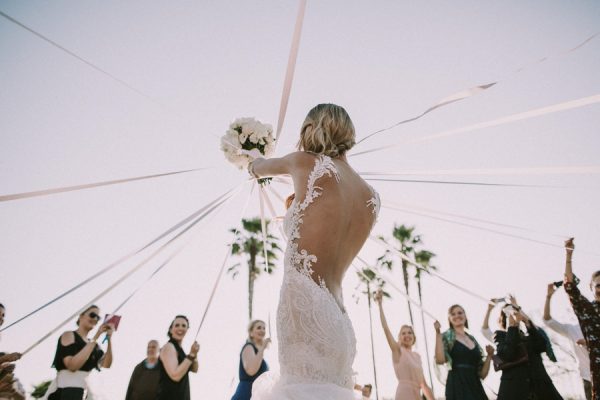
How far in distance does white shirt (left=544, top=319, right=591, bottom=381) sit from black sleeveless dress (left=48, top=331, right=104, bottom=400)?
6237 millimetres

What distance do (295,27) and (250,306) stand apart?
68.4ft

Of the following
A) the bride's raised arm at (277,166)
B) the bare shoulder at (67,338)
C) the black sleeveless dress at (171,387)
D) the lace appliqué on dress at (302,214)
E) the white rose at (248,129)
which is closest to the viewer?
the lace appliqué on dress at (302,214)

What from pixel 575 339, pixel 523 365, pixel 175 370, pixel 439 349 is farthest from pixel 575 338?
pixel 175 370

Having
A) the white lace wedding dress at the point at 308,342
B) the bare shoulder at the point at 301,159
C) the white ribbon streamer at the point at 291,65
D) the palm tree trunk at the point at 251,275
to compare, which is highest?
the white ribbon streamer at the point at 291,65

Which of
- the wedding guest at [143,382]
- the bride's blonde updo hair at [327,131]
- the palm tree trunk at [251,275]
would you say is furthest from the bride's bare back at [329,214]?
the palm tree trunk at [251,275]

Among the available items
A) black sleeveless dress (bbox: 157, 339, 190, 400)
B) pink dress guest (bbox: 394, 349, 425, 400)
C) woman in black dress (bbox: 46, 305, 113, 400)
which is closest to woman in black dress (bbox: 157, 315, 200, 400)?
black sleeveless dress (bbox: 157, 339, 190, 400)

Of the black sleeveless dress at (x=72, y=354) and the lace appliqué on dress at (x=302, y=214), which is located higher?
the lace appliqué on dress at (x=302, y=214)

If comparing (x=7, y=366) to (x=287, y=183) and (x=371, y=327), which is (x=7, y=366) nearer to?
(x=287, y=183)

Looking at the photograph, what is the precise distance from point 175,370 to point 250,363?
0.89 m

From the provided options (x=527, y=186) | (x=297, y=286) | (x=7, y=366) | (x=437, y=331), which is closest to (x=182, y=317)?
(x=7, y=366)

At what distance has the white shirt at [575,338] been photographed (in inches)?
227

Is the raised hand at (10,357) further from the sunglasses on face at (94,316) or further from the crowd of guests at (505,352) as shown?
the crowd of guests at (505,352)

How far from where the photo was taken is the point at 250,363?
16.2 feet

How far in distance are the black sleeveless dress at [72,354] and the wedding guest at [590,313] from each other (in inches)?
223
